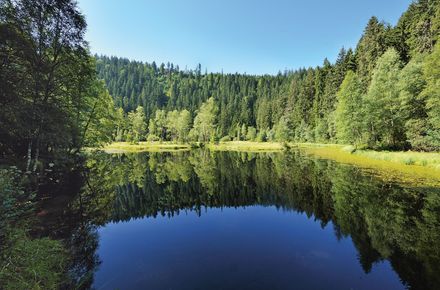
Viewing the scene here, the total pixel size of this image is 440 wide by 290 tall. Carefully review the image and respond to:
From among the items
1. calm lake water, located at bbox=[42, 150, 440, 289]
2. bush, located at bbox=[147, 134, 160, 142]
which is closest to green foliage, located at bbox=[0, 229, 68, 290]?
calm lake water, located at bbox=[42, 150, 440, 289]

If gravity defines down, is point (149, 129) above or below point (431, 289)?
above

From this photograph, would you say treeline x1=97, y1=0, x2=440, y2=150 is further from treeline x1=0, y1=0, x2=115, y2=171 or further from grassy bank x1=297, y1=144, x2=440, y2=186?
treeline x1=0, y1=0, x2=115, y2=171

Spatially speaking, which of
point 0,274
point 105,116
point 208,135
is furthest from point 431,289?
point 208,135

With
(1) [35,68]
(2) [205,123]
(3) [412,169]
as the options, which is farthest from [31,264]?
(2) [205,123]

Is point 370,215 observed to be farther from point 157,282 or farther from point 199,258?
point 157,282

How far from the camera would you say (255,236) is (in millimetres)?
11484

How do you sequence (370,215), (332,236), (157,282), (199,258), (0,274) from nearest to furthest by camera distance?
(0,274), (157,282), (199,258), (332,236), (370,215)

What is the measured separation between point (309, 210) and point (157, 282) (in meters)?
10.3

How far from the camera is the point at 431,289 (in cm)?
666

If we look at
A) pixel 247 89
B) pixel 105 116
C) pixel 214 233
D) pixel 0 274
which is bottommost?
pixel 214 233

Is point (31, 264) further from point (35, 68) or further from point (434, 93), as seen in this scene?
point (434, 93)

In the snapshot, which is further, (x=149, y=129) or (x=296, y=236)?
(x=149, y=129)

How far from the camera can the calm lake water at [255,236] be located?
7684 mm

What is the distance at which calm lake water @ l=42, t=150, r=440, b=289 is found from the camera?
7.68m
